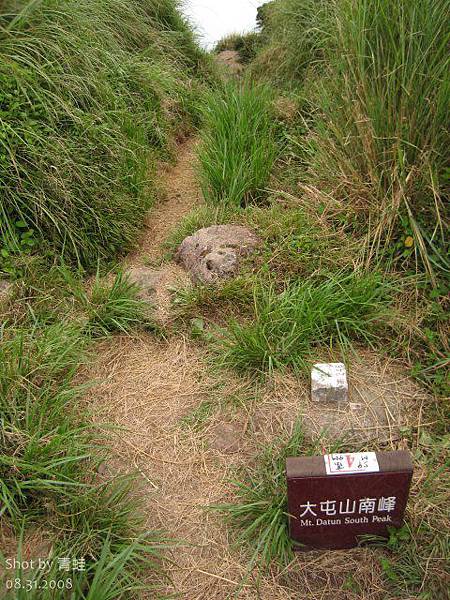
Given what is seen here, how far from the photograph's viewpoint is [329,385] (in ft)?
7.70

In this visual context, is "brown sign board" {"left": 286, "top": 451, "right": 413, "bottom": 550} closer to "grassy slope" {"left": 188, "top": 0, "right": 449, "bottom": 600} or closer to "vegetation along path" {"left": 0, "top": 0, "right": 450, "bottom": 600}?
"vegetation along path" {"left": 0, "top": 0, "right": 450, "bottom": 600}

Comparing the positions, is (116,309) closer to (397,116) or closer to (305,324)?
(305,324)

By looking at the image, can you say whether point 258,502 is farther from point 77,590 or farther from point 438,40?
point 438,40

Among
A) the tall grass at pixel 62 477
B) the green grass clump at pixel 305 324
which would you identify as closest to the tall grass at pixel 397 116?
the green grass clump at pixel 305 324

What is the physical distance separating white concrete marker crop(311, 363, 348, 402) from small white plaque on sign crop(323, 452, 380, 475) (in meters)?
0.57

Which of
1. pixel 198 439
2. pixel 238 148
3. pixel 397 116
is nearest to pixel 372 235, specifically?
pixel 397 116

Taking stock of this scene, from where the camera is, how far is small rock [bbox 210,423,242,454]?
→ 91.4 inches

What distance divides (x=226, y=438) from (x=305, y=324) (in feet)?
1.96

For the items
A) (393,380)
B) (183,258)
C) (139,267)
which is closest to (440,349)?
(393,380)

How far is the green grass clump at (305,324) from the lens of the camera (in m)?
2.47

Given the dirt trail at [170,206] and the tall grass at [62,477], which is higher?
the dirt trail at [170,206]

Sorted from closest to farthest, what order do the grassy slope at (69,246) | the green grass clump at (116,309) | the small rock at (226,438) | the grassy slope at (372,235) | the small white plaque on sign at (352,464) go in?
1. the small white plaque on sign at (352,464)
2. the grassy slope at (69,246)
3. the small rock at (226,438)
4. the grassy slope at (372,235)
5. the green grass clump at (116,309)

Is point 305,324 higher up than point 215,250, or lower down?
lower down

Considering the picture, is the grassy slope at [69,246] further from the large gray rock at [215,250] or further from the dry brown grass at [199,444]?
the large gray rock at [215,250]
